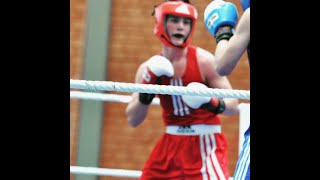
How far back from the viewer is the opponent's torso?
80.7 inches

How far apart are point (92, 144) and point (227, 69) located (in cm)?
236

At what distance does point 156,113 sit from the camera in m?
3.76

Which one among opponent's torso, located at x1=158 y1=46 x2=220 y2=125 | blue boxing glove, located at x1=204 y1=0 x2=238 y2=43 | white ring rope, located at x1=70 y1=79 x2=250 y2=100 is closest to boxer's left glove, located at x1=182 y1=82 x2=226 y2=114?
opponent's torso, located at x1=158 y1=46 x2=220 y2=125

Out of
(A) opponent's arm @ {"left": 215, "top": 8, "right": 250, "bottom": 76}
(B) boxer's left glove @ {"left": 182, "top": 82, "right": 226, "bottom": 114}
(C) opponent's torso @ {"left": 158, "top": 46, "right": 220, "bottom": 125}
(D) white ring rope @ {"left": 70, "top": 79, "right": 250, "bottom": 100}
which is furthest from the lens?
(C) opponent's torso @ {"left": 158, "top": 46, "right": 220, "bottom": 125}

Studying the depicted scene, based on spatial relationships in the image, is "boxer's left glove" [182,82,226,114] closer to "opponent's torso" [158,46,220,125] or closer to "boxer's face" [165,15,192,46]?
"opponent's torso" [158,46,220,125]

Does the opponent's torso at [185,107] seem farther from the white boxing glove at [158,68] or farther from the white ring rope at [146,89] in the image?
the white ring rope at [146,89]

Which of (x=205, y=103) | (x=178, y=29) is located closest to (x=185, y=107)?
(x=205, y=103)

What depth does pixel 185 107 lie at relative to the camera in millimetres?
2059

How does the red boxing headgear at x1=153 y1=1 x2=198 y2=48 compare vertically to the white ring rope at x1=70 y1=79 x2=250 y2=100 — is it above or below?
above
